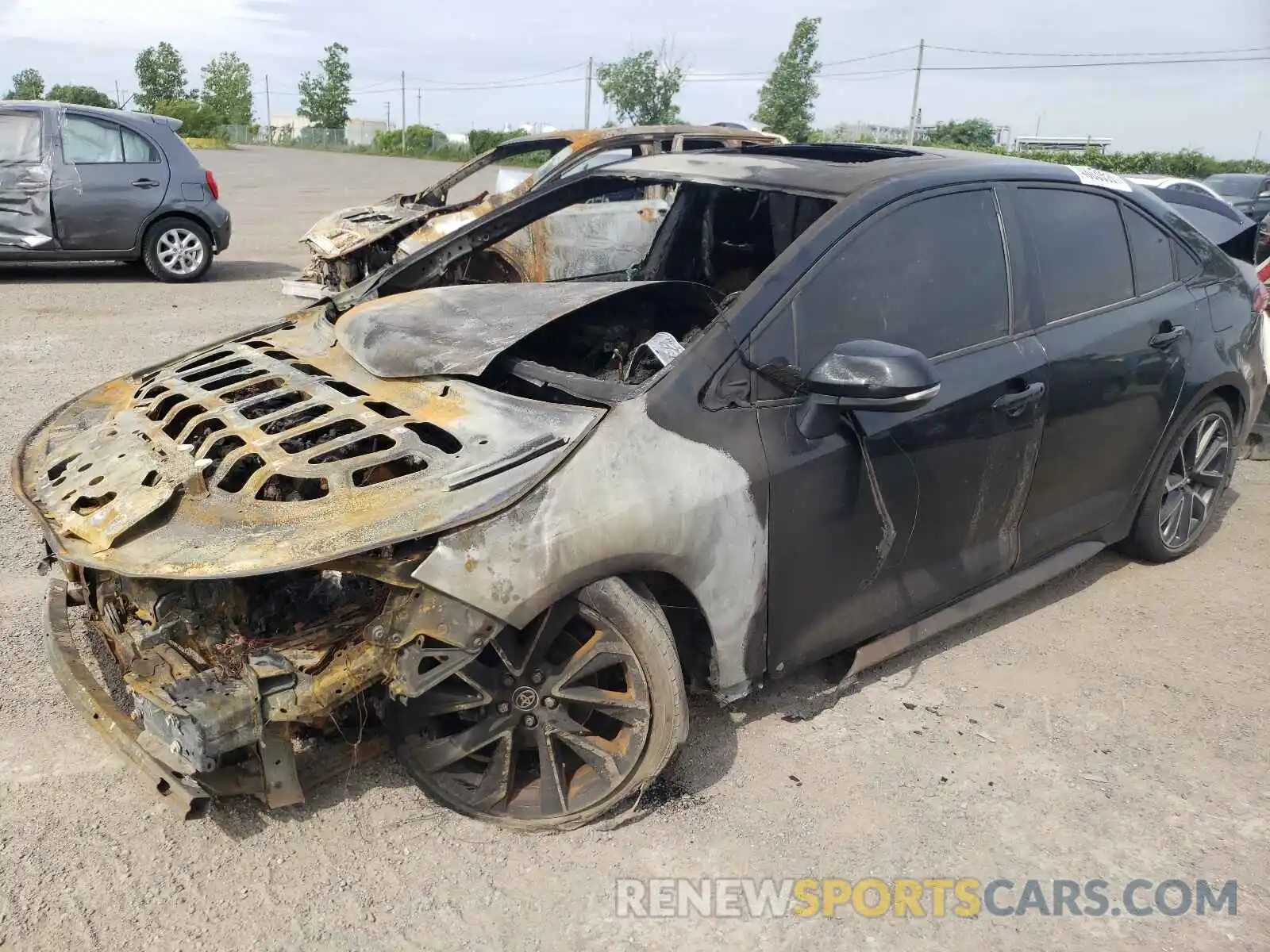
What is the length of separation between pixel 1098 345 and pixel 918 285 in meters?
0.85

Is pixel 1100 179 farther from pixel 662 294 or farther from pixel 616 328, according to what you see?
pixel 616 328

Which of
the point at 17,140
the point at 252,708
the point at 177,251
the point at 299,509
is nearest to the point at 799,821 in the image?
the point at 252,708

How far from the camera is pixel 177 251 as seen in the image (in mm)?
10359

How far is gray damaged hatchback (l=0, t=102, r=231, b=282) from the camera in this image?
367 inches

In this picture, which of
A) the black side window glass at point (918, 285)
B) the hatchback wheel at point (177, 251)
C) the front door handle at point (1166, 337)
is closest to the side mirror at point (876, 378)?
the black side window glass at point (918, 285)

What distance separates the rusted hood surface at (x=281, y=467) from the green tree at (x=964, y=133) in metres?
51.5

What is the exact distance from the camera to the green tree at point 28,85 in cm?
7562

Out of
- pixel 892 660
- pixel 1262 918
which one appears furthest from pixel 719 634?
pixel 1262 918

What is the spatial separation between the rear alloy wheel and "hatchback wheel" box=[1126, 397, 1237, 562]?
2.56 meters

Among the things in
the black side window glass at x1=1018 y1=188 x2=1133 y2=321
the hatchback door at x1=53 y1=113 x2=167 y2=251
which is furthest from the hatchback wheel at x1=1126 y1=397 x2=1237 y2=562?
→ the hatchback door at x1=53 y1=113 x2=167 y2=251

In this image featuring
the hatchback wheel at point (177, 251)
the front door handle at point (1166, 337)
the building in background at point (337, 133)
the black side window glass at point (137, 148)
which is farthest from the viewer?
the building in background at point (337, 133)

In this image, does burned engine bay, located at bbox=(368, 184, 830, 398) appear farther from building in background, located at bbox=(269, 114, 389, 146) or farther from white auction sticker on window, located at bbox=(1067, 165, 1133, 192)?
building in background, located at bbox=(269, 114, 389, 146)

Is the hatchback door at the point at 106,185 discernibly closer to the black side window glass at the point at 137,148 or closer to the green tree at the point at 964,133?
the black side window glass at the point at 137,148

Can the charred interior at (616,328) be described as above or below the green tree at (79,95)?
below
